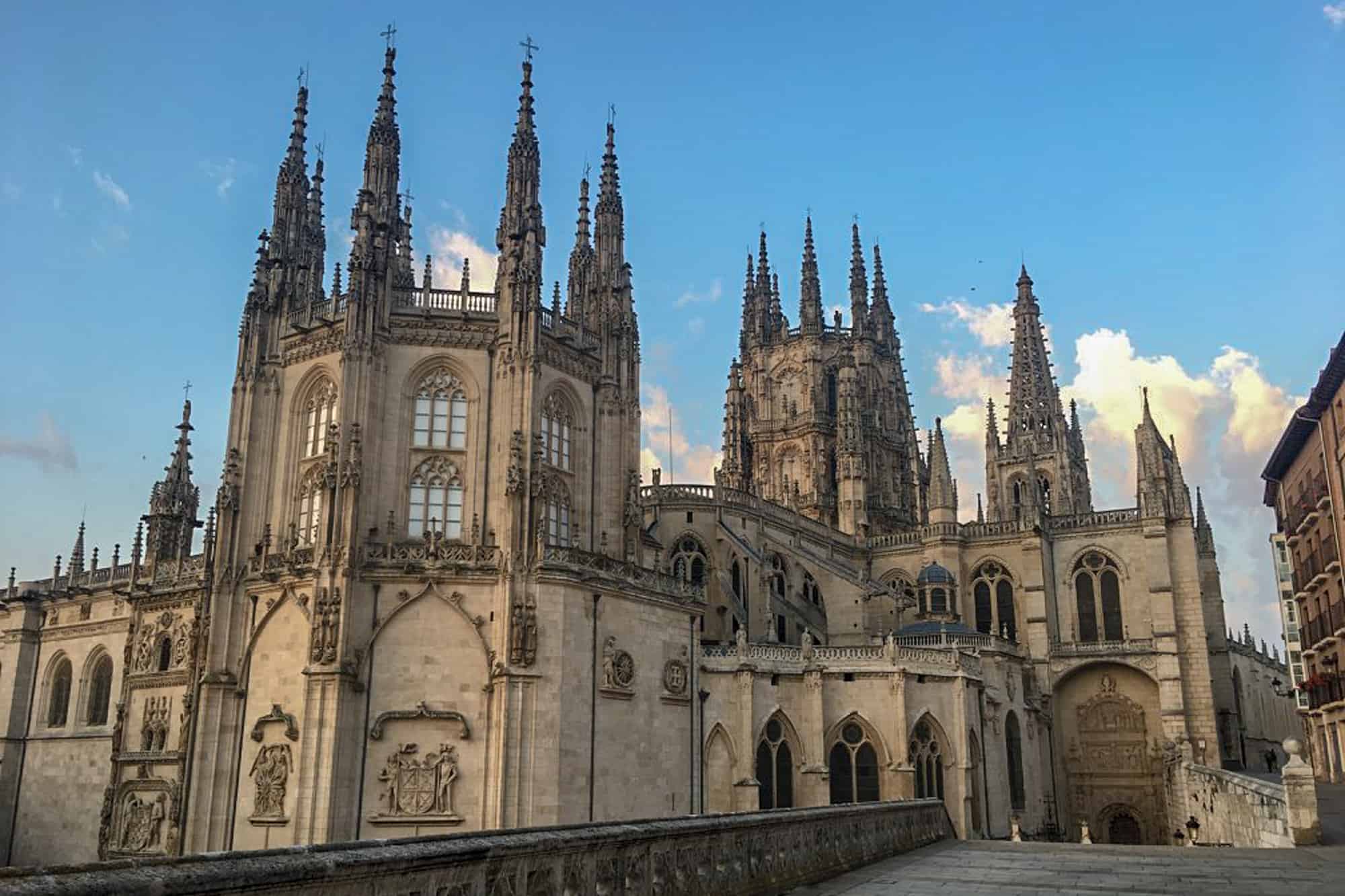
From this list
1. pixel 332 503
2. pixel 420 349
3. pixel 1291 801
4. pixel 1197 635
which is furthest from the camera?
pixel 1197 635

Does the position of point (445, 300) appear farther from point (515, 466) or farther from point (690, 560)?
point (690, 560)

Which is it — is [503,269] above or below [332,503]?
above

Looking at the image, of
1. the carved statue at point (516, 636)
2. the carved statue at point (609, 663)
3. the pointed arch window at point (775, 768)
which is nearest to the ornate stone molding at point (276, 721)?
the carved statue at point (516, 636)

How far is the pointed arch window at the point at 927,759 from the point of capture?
141ft

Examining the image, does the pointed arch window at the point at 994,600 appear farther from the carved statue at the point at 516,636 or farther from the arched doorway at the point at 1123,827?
the carved statue at the point at 516,636

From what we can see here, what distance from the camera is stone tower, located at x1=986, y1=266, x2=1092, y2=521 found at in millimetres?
80438

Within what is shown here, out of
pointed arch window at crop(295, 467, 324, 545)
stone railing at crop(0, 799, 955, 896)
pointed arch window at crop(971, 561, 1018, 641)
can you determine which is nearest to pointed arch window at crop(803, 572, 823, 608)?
pointed arch window at crop(971, 561, 1018, 641)

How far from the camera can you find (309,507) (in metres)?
38.0

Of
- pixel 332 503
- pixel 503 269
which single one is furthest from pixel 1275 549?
pixel 332 503

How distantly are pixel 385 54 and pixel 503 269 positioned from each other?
32.5 feet

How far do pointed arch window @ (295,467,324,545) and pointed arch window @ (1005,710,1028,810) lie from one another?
1244 inches

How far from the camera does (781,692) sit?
42.7m

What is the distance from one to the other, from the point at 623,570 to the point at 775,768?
1059 cm

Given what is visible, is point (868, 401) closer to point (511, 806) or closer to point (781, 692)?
point (781, 692)
